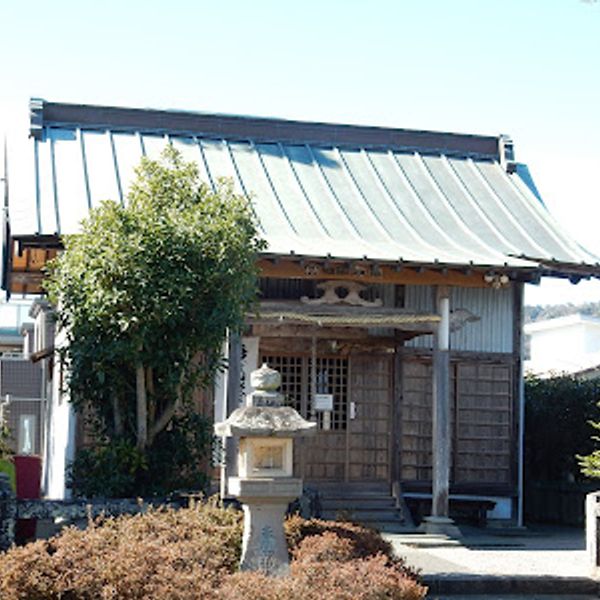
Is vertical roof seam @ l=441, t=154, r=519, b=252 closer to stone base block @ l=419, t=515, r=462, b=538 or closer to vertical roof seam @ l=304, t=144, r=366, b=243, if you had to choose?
vertical roof seam @ l=304, t=144, r=366, b=243

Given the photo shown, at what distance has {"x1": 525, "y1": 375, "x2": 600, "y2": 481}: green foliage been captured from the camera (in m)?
22.0

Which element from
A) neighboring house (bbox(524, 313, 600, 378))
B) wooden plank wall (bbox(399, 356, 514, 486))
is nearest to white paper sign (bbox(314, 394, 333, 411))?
wooden plank wall (bbox(399, 356, 514, 486))

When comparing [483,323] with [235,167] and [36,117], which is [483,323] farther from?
[36,117]

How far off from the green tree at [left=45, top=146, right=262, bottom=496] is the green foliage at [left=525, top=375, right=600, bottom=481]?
913 cm

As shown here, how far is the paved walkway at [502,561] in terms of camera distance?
13.2 m

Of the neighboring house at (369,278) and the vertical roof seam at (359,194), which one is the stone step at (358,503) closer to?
the neighboring house at (369,278)

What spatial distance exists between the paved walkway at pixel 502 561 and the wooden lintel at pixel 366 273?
3.60 metres

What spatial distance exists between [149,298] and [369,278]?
200 inches

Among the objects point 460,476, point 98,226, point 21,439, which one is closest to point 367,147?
point 460,476

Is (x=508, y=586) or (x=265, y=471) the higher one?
(x=265, y=471)

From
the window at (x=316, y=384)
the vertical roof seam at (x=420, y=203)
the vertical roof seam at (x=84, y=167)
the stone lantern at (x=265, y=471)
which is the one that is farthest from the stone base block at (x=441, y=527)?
the stone lantern at (x=265, y=471)

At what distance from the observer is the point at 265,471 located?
11.1 m

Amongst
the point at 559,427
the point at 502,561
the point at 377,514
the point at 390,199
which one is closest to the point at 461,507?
the point at 377,514

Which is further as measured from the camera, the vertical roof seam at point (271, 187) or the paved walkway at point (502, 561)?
the vertical roof seam at point (271, 187)
